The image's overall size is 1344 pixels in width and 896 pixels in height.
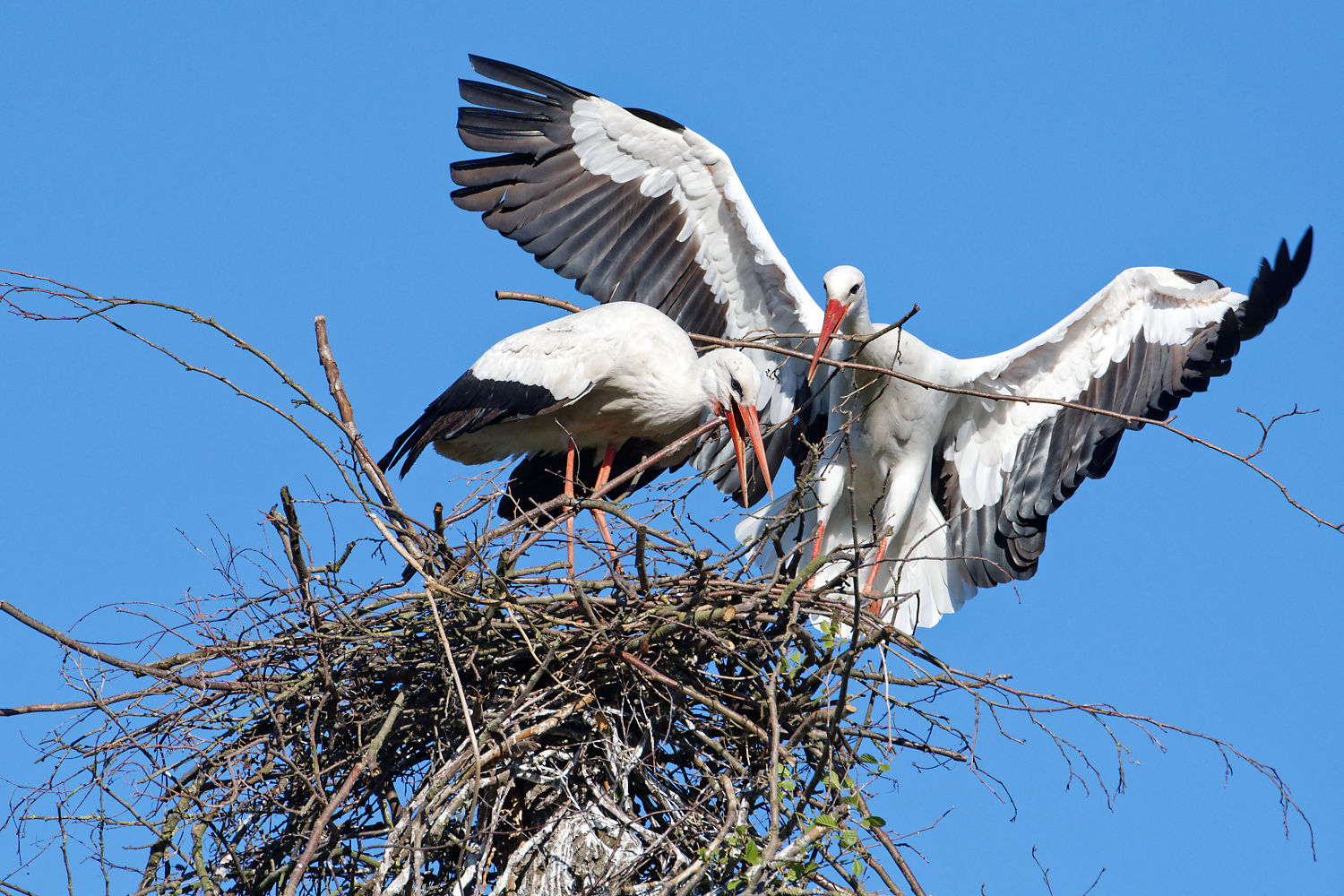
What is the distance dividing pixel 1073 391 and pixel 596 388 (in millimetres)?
2480

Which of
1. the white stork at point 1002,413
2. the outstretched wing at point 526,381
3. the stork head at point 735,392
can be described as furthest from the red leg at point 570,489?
the white stork at point 1002,413

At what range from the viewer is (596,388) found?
6.12 m

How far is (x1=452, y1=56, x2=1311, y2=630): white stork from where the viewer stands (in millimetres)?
6895

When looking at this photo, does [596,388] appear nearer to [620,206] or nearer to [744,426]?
[744,426]

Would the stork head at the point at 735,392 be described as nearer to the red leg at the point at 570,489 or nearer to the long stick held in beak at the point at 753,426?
the long stick held in beak at the point at 753,426

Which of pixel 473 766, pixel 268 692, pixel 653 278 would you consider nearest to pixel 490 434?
A: pixel 653 278

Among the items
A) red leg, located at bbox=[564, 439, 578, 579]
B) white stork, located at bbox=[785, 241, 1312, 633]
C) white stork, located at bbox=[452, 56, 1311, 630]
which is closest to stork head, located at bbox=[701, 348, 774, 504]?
white stork, located at bbox=[785, 241, 1312, 633]

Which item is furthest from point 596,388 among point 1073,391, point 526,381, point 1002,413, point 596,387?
point 1073,391

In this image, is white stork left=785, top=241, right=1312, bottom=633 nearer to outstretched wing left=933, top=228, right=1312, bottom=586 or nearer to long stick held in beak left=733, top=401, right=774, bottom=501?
outstretched wing left=933, top=228, right=1312, bottom=586

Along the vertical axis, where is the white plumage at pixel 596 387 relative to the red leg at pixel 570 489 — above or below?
above

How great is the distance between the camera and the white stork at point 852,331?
271 inches

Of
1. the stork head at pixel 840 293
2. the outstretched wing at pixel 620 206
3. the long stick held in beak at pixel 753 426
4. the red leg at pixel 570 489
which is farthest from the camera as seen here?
the outstretched wing at pixel 620 206

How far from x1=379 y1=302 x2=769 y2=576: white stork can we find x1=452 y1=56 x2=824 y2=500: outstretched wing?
1.06 metres

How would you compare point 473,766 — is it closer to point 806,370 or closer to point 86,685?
point 86,685
